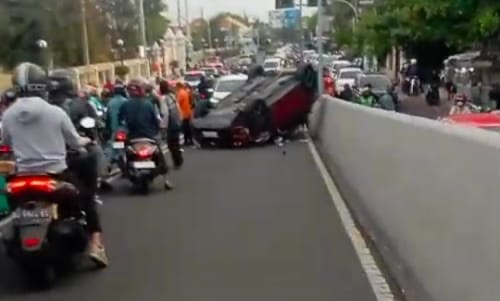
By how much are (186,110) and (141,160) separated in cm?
1219

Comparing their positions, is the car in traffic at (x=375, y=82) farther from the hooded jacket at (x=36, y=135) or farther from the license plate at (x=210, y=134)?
the hooded jacket at (x=36, y=135)

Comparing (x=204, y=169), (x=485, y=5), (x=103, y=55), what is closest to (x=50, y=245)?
(x=204, y=169)

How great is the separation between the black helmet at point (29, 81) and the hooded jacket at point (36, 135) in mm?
73

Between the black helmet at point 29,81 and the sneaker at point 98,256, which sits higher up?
the black helmet at point 29,81

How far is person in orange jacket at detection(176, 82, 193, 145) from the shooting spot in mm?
28219

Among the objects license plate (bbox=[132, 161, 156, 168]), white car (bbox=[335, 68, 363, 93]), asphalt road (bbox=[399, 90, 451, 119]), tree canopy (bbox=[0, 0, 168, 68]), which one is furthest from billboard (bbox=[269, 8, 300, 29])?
license plate (bbox=[132, 161, 156, 168])

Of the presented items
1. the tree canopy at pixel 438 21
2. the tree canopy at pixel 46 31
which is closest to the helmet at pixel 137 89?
the tree canopy at pixel 438 21

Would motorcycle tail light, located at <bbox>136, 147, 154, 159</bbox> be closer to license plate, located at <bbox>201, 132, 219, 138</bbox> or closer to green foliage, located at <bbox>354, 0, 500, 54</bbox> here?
license plate, located at <bbox>201, 132, 219, 138</bbox>

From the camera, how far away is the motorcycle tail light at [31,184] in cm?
877

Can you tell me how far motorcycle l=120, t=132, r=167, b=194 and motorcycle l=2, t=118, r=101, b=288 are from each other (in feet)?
23.3

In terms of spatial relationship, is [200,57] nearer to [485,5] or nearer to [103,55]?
[103,55]

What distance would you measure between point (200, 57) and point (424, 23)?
10985cm

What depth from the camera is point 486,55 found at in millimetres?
40562

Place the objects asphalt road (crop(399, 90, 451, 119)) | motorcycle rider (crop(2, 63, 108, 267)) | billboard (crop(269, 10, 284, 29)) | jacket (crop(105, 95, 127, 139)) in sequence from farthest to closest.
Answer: billboard (crop(269, 10, 284, 29)) → asphalt road (crop(399, 90, 451, 119)) → jacket (crop(105, 95, 127, 139)) → motorcycle rider (crop(2, 63, 108, 267))
